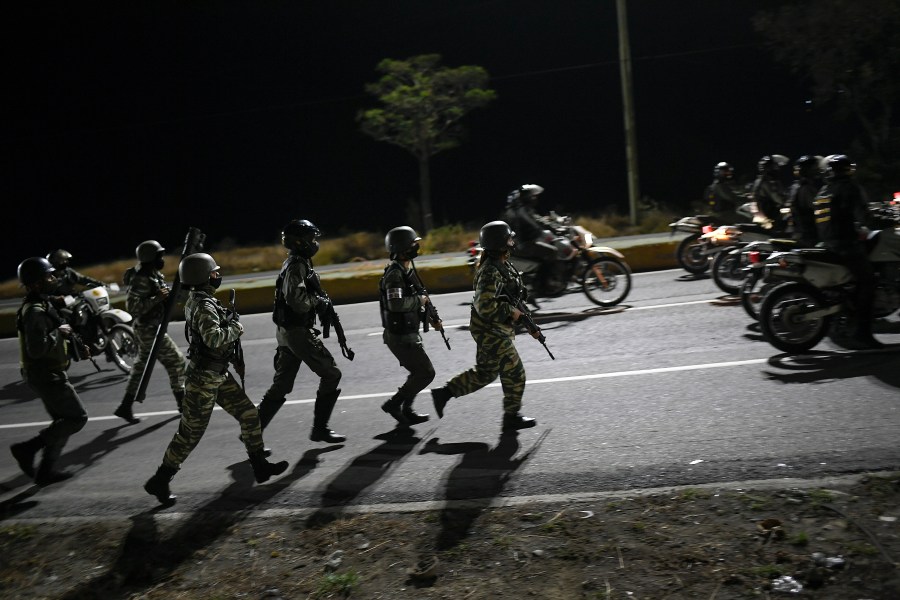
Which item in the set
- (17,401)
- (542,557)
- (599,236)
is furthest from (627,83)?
(542,557)

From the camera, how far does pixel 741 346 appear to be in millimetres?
8953

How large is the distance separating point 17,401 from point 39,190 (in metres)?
32.0

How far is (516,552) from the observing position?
4.93 metres

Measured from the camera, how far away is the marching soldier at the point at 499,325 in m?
7.12

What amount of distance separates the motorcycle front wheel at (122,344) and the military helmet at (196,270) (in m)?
5.59

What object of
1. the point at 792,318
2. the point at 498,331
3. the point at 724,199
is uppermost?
the point at 724,199

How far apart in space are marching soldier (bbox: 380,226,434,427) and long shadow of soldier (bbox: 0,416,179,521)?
8.20ft

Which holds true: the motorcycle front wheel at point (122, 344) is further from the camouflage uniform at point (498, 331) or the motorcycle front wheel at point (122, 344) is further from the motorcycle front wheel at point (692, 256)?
the motorcycle front wheel at point (692, 256)

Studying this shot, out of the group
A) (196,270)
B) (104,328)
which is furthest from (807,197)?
(104,328)

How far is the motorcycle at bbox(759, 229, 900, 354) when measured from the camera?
27.1 ft

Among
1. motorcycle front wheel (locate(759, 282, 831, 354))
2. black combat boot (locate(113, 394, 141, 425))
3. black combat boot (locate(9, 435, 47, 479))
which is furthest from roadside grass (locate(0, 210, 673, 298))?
black combat boot (locate(9, 435, 47, 479))

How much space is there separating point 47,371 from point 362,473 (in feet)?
8.36

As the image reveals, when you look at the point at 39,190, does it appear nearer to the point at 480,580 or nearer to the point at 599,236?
the point at 599,236

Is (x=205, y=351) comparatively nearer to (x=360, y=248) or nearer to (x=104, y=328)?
(x=104, y=328)
